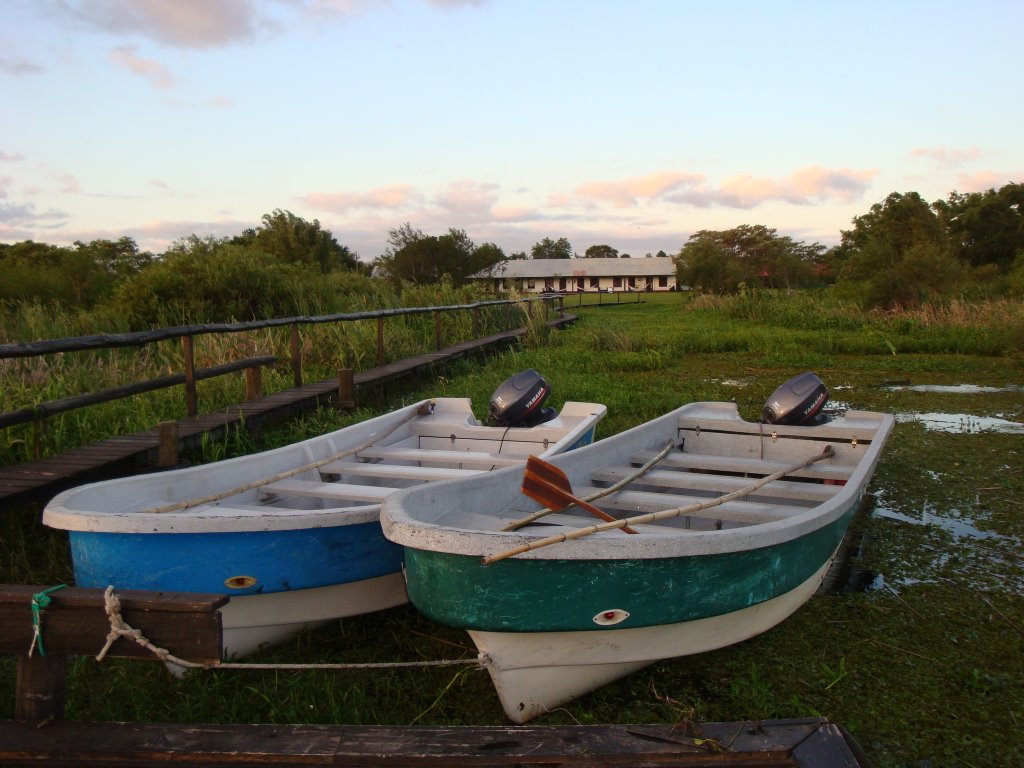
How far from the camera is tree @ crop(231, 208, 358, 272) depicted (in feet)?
140

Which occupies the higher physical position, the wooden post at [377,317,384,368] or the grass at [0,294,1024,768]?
the wooden post at [377,317,384,368]

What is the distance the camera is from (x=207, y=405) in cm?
734

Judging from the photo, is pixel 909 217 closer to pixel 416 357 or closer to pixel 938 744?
pixel 416 357

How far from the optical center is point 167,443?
16.6 ft

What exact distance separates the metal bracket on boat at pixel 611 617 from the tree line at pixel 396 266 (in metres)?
11.1

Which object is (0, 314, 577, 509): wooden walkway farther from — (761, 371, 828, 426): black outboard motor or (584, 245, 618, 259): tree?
(584, 245, 618, 259): tree

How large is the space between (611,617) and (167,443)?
336 cm

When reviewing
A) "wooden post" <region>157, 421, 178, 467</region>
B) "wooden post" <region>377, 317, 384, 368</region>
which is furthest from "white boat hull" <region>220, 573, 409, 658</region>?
"wooden post" <region>377, 317, 384, 368</region>

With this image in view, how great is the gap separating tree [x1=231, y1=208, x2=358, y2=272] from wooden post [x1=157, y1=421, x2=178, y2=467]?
37.5 m

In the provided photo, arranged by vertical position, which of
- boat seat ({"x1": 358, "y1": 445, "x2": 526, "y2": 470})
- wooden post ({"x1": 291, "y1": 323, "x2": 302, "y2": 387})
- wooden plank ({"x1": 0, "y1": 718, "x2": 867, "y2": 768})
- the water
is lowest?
the water

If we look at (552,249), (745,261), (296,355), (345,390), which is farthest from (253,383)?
(552,249)

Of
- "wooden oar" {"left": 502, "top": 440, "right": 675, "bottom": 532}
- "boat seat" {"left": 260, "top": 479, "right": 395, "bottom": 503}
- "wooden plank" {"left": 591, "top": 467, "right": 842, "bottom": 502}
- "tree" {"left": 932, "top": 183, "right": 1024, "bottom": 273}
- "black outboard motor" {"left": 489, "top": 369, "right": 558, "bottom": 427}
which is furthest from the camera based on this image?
"tree" {"left": 932, "top": 183, "right": 1024, "bottom": 273}

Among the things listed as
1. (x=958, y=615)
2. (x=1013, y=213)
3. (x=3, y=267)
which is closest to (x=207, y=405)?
(x=958, y=615)

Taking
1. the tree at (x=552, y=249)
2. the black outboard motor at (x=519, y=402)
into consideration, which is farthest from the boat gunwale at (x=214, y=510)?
the tree at (x=552, y=249)
